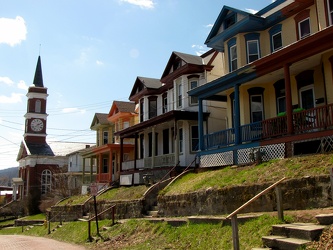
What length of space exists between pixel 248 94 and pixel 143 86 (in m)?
14.3

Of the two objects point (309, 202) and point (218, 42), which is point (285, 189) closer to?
point (309, 202)

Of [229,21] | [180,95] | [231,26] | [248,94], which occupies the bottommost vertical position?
[248,94]

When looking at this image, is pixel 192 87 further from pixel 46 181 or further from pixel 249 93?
pixel 46 181

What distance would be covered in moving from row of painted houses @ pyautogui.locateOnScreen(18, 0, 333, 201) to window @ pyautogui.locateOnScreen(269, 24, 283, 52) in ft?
0.17

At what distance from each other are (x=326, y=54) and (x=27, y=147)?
53.4 metres

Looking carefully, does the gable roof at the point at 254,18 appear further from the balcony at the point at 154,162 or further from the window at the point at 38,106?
the window at the point at 38,106

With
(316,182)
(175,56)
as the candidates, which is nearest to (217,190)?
(316,182)

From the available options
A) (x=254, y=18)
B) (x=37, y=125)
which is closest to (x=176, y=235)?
(x=254, y=18)

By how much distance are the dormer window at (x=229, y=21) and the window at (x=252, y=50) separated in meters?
1.89

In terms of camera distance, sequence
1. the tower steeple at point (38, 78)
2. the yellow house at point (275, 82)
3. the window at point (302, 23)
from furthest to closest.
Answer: the tower steeple at point (38, 78), the window at point (302, 23), the yellow house at point (275, 82)

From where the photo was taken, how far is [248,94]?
22156mm

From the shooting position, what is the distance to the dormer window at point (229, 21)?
23366 mm

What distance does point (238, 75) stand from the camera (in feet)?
64.9

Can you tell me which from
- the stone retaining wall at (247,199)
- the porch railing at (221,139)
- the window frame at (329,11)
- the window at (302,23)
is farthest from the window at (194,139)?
the window frame at (329,11)
